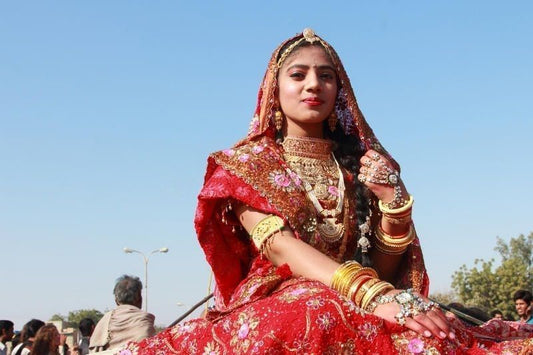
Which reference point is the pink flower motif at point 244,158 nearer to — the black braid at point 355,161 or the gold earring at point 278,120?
the gold earring at point 278,120

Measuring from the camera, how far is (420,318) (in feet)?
10.1

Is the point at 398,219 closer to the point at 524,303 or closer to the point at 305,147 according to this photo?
the point at 305,147

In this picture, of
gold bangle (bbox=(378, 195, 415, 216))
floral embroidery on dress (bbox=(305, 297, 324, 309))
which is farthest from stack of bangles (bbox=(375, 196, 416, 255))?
floral embroidery on dress (bbox=(305, 297, 324, 309))

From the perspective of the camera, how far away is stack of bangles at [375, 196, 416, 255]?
→ 3.94 m

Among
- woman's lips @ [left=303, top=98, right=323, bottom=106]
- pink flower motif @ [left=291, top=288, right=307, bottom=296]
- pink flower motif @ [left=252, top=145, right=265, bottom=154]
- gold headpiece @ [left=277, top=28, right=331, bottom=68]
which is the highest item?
gold headpiece @ [left=277, top=28, right=331, bottom=68]

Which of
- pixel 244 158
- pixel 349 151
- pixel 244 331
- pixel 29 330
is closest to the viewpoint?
pixel 244 331

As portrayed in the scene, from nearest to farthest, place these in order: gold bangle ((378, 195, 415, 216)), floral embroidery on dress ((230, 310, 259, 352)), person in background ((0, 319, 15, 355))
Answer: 1. floral embroidery on dress ((230, 310, 259, 352))
2. gold bangle ((378, 195, 415, 216))
3. person in background ((0, 319, 15, 355))

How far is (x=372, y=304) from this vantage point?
10.6 ft

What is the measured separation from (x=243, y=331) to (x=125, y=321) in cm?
475

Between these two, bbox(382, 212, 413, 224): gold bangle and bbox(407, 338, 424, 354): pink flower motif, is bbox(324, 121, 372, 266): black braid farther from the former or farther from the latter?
bbox(407, 338, 424, 354): pink flower motif

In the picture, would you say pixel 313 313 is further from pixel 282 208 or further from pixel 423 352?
pixel 282 208

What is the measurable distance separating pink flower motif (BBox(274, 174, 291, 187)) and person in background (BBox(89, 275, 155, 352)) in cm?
385

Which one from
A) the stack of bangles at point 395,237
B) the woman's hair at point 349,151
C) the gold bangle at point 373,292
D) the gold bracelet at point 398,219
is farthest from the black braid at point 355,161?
the gold bangle at point 373,292

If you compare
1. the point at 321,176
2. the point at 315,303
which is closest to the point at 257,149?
the point at 321,176
